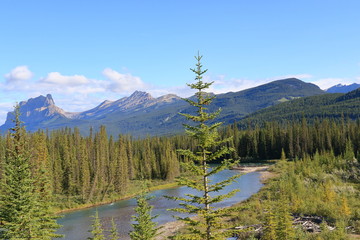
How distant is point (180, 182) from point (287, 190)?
41.8 m

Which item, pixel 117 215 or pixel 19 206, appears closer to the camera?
pixel 19 206

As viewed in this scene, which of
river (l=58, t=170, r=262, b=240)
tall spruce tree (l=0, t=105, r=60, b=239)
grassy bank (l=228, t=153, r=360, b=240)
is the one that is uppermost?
tall spruce tree (l=0, t=105, r=60, b=239)

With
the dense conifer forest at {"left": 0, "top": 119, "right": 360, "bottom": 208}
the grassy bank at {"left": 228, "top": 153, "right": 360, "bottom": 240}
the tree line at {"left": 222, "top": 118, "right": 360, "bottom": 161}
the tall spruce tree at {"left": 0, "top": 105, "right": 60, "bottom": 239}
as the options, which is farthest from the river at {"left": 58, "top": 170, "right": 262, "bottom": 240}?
the tree line at {"left": 222, "top": 118, "right": 360, "bottom": 161}

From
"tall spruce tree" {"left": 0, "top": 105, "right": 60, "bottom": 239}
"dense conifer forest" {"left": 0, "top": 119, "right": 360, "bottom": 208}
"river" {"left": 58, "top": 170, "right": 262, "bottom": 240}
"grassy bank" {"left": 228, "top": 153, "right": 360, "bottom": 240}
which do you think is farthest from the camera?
"dense conifer forest" {"left": 0, "top": 119, "right": 360, "bottom": 208}

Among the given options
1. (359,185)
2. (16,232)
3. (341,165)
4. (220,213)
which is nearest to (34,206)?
(16,232)

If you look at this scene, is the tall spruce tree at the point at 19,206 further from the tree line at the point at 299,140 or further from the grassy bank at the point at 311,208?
the tree line at the point at 299,140

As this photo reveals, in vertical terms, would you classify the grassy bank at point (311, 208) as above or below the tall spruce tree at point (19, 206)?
below

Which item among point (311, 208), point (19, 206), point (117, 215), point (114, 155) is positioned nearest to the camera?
point (19, 206)

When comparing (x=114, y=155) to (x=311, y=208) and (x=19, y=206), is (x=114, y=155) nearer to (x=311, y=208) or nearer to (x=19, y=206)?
(x=311, y=208)

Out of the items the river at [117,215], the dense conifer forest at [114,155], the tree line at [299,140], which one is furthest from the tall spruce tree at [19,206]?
the tree line at [299,140]

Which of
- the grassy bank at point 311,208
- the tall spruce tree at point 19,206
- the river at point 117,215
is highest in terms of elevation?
the tall spruce tree at point 19,206

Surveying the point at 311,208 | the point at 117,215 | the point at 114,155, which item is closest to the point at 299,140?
the point at 114,155

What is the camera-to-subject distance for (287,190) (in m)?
54.2

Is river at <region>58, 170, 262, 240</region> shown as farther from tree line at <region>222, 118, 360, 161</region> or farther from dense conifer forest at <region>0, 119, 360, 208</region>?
tree line at <region>222, 118, 360, 161</region>
